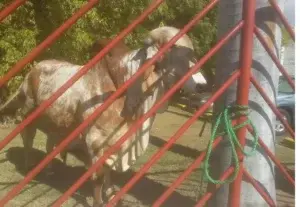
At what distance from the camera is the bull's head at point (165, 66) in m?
3.36

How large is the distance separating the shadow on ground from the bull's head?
4.67 ft

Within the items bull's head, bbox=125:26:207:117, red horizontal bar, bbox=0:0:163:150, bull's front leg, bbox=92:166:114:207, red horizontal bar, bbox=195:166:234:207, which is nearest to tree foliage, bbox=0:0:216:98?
bull's front leg, bbox=92:166:114:207

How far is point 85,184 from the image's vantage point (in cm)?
540

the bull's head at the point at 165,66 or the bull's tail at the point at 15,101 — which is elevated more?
the bull's head at the point at 165,66

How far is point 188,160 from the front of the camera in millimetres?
6828

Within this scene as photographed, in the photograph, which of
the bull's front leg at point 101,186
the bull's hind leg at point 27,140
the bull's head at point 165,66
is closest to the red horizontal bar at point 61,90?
the bull's head at point 165,66

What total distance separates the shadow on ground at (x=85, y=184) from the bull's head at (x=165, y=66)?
1.42m

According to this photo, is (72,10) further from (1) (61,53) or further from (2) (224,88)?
(2) (224,88)

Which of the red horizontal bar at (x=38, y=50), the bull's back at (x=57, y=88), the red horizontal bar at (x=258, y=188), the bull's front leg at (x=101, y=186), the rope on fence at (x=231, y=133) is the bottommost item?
the bull's front leg at (x=101, y=186)

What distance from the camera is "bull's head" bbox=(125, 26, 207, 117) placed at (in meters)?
3.36

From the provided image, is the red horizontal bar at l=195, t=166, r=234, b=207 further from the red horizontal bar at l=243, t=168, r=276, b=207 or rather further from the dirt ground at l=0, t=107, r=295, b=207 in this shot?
the dirt ground at l=0, t=107, r=295, b=207

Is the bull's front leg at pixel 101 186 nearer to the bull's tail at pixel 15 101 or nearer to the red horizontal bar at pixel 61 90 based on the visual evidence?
the bull's tail at pixel 15 101

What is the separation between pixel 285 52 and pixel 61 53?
24.4ft

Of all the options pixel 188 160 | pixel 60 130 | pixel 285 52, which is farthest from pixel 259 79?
pixel 188 160
